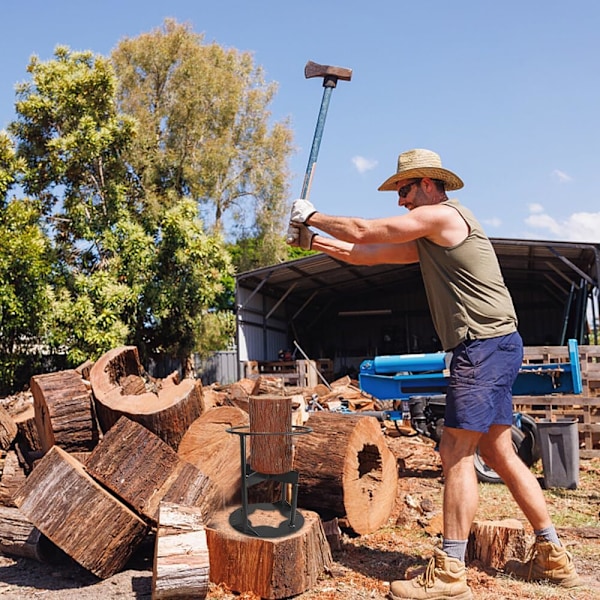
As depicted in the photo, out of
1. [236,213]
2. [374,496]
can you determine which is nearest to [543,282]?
[236,213]

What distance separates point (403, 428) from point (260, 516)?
608 centimetres

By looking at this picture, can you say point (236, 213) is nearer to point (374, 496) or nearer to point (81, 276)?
point (81, 276)

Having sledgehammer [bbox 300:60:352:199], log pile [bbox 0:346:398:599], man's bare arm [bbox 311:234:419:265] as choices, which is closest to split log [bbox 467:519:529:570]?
log pile [bbox 0:346:398:599]

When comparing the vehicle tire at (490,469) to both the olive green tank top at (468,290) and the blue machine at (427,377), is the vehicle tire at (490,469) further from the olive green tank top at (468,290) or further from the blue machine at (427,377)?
the olive green tank top at (468,290)

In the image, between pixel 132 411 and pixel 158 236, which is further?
pixel 158 236

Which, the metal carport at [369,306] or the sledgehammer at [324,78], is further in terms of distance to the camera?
the metal carport at [369,306]

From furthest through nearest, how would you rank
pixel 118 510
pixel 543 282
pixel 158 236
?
1. pixel 543 282
2. pixel 158 236
3. pixel 118 510

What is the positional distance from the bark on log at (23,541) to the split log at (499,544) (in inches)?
114

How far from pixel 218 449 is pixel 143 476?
70 cm

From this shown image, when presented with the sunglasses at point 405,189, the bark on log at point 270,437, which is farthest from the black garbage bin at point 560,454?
the sunglasses at point 405,189

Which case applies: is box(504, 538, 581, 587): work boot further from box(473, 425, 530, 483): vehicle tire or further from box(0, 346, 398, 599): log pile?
box(473, 425, 530, 483): vehicle tire

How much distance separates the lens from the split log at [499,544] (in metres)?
4.11

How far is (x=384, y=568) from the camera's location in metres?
4.23

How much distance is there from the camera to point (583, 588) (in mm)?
3693
